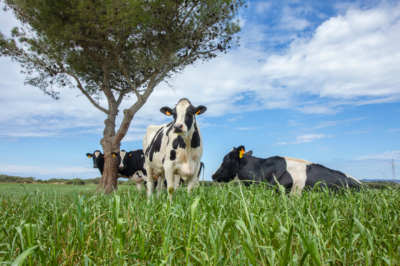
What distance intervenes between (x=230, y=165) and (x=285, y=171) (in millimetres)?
1530

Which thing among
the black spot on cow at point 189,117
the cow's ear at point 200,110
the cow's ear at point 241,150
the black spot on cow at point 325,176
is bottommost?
the black spot on cow at point 325,176

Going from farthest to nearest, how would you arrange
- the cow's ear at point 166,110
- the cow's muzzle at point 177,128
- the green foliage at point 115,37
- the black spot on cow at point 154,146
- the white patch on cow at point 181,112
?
1. the green foliage at point 115,37
2. the black spot on cow at point 154,146
3. the cow's ear at point 166,110
4. the white patch on cow at point 181,112
5. the cow's muzzle at point 177,128

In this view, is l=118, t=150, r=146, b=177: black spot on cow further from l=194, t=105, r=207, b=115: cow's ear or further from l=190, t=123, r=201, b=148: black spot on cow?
l=194, t=105, r=207, b=115: cow's ear

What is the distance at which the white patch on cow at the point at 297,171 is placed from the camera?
20.3 feet

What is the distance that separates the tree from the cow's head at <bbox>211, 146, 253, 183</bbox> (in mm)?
5737

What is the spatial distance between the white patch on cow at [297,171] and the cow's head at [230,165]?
1221 millimetres

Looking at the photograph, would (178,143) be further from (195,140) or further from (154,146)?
(154,146)

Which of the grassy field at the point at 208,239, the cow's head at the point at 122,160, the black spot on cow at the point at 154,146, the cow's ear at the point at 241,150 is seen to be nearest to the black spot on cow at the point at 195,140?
the cow's ear at the point at 241,150

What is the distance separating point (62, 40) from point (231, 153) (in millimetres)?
10104

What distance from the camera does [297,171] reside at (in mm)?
6328

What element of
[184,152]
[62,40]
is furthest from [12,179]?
[184,152]

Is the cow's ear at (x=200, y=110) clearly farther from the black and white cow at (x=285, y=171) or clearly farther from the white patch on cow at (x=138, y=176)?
the white patch on cow at (x=138, y=176)

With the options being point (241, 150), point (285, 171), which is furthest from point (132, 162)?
point (285, 171)

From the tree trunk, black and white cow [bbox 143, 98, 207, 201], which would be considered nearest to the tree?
the tree trunk
